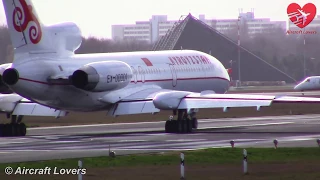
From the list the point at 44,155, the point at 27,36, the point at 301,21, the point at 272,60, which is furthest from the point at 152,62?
the point at 272,60

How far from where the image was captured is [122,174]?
2888 centimetres

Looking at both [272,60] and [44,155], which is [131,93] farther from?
[272,60]

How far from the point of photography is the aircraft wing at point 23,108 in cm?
4916

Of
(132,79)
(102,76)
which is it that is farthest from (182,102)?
(102,76)

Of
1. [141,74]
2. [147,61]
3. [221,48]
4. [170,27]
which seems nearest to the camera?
[141,74]

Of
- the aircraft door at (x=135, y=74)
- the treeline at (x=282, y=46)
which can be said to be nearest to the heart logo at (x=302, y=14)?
the treeline at (x=282, y=46)

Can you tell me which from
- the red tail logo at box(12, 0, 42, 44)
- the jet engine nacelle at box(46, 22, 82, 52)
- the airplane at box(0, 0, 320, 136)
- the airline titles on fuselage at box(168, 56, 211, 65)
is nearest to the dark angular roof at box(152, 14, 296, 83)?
the airline titles on fuselage at box(168, 56, 211, 65)

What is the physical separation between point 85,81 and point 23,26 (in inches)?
157

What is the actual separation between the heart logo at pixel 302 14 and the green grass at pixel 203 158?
74.1 m

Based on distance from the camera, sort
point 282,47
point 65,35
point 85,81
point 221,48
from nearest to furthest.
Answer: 1. point 85,81
2. point 65,35
3. point 282,47
4. point 221,48

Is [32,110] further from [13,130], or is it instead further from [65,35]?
[65,35]

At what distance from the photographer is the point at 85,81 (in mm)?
44906

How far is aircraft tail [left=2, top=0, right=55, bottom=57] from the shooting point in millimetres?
43312

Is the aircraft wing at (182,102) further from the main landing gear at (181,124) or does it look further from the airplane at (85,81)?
the main landing gear at (181,124)
